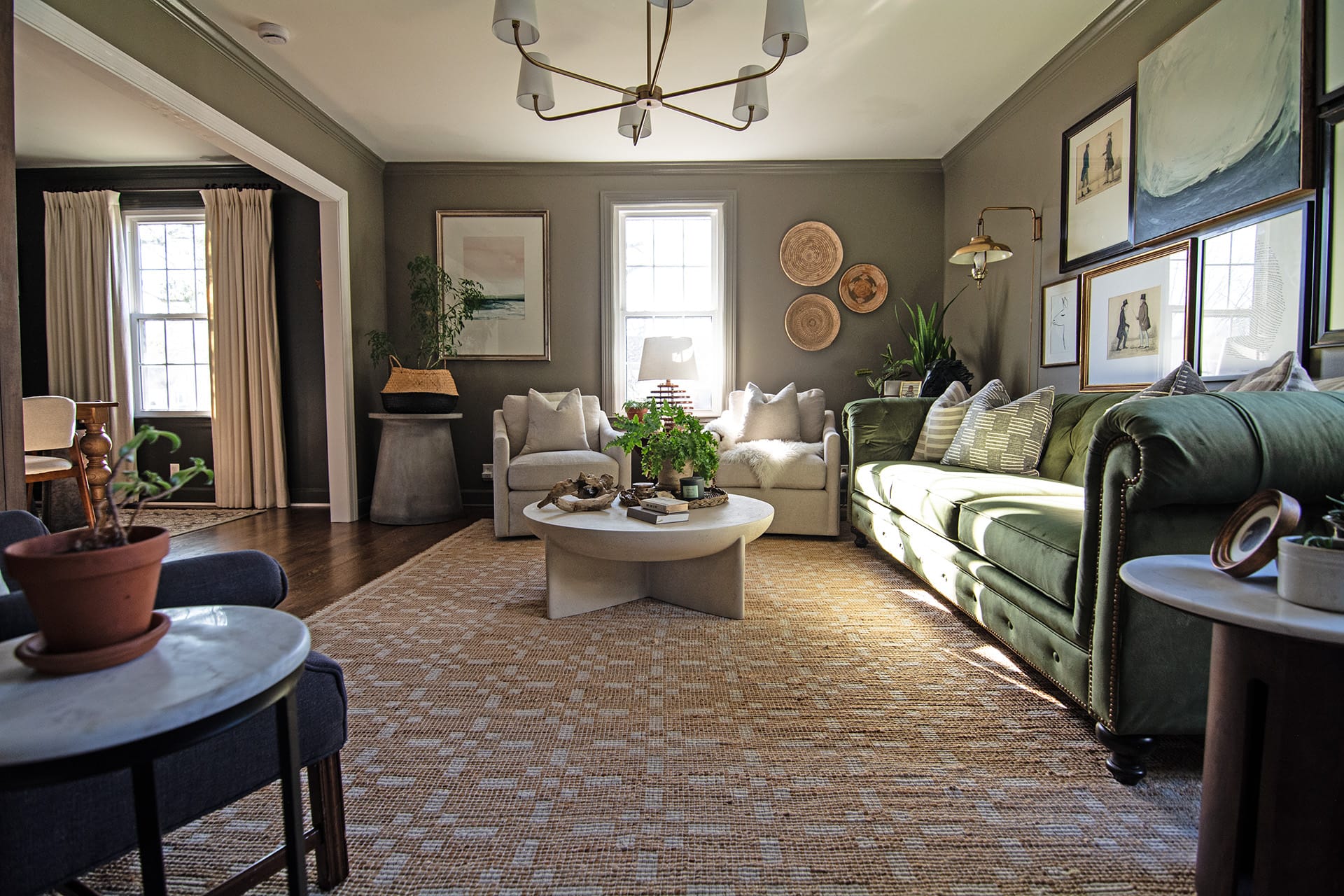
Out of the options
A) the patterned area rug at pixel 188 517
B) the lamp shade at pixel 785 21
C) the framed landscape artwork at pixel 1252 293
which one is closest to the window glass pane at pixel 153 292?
the patterned area rug at pixel 188 517

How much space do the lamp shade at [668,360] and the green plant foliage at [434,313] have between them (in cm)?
158

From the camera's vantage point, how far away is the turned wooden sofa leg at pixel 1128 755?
1.45 m

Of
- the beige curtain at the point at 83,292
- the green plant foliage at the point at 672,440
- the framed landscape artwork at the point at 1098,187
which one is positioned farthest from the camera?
the beige curtain at the point at 83,292

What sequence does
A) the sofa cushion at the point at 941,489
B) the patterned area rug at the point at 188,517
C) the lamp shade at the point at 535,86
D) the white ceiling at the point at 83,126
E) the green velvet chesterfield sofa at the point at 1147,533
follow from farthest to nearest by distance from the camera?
1. the patterned area rug at the point at 188,517
2. the white ceiling at the point at 83,126
3. the lamp shade at the point at 535,86
4. the sofa cushion at the point at 941,489
5. the green velvet chesterfield sofa at the point at 1147,533

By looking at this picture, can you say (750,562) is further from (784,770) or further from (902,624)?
(784,770)

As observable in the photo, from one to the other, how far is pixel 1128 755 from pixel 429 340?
4.65 metres

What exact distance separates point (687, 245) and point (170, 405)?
14.4 ft

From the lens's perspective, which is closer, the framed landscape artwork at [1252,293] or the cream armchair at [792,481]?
the framed landscape artwork at [1252,293]

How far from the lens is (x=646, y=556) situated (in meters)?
2.32

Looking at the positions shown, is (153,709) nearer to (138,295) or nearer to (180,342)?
(180,342)

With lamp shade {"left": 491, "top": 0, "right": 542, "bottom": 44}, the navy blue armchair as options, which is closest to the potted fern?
the navy blue armchair

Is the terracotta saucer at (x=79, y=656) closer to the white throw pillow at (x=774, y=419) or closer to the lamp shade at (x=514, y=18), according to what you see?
the lamp shade at (x=514, y=18)

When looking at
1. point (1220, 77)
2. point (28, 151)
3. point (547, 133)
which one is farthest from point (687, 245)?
point (28, 151)

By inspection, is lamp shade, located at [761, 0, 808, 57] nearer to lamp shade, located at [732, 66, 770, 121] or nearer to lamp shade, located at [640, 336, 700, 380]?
lamp shade, located at [732, 66, 770, 121]
